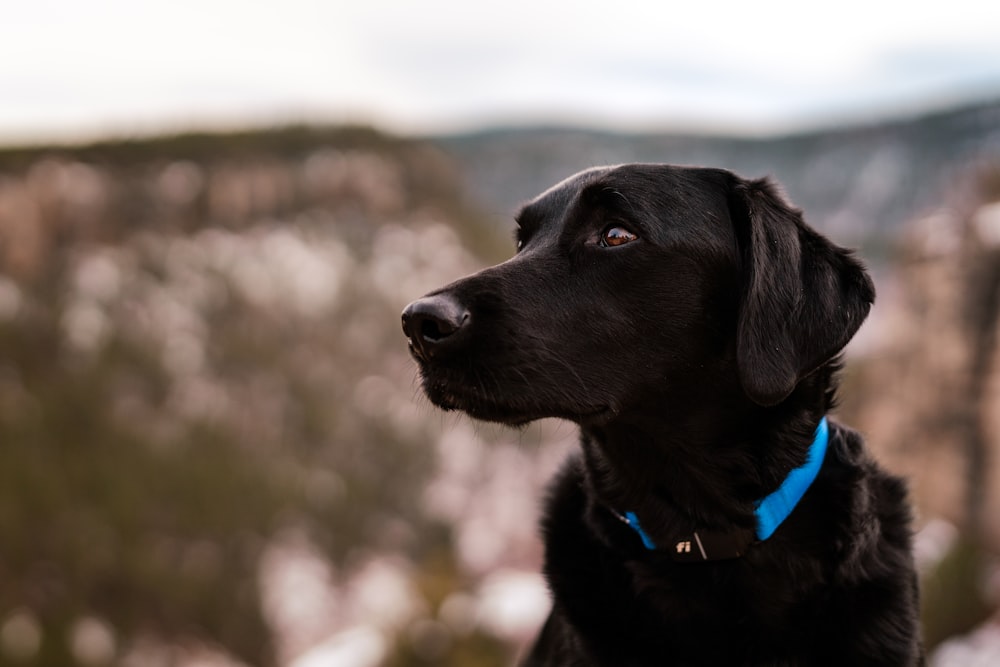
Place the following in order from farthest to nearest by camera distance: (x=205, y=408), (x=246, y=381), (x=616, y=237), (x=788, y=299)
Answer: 1. (x=246, y=381)
2. (x=205, y=408)
3. (x=616, y=237)
4. (x=788, y=299)

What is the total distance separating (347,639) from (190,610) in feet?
138

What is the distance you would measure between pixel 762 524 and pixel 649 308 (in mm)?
694

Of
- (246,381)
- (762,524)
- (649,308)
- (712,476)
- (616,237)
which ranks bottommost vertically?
(246,381)

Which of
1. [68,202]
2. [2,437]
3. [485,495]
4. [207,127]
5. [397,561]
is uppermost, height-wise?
[207,127]

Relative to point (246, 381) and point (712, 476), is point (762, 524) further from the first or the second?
point (246, 381)

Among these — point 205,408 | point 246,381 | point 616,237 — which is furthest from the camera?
point 246,381

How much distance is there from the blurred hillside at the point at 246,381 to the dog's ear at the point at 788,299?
76.5 ft

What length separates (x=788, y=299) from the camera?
2.44 m

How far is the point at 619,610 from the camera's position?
8.27 ft

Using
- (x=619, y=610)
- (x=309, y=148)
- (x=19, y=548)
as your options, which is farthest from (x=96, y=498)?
(x=619, y=610)

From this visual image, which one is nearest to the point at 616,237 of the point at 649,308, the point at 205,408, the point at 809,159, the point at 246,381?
the point at 649,308

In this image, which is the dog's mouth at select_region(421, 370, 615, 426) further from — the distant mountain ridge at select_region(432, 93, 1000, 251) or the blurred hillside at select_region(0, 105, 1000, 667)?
the distant mountain ridge at select_region(432, 93, 1000, 251)

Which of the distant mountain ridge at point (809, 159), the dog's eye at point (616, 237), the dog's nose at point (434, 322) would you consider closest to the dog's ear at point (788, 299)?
the dog's eye at point (616, 237)

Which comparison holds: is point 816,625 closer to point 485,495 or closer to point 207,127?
point 485,495
